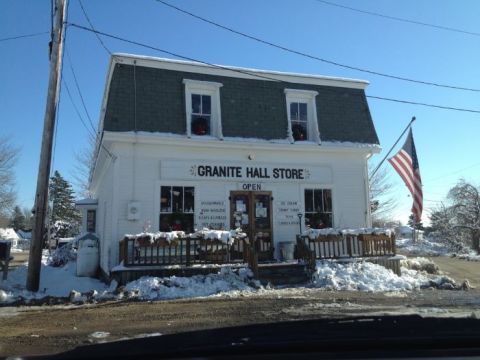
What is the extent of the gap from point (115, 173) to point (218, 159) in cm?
325

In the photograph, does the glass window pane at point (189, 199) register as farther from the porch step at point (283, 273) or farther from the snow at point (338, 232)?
the snow at point (338, 232)

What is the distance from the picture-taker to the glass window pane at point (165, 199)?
14664 mm

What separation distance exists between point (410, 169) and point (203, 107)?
23.6 feet

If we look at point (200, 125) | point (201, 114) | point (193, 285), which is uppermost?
point (201, 114)

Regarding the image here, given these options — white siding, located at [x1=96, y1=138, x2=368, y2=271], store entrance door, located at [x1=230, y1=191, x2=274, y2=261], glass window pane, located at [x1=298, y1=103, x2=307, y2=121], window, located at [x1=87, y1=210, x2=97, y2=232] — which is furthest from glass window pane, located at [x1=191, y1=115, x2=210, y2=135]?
window, located at [x1=87, y1=210, x2=97, y2=232]

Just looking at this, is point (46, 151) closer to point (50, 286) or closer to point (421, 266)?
point (50, 286)

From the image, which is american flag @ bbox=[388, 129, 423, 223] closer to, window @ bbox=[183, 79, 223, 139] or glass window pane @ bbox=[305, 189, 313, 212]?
glass window pane @ bbox=[305, 189, 313, 212]

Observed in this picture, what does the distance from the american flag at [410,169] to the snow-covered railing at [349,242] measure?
1.54 meters

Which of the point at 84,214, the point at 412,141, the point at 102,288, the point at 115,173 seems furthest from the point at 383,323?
the point at 84,214

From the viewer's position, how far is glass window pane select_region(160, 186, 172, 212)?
48.1 ft

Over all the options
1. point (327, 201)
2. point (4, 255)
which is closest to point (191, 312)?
point (4, 255)

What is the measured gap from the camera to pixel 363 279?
13.1 metres

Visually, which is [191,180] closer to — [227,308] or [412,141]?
[227,308]

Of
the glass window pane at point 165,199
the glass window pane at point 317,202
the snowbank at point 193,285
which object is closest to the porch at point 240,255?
the snowbank at point 193,285
